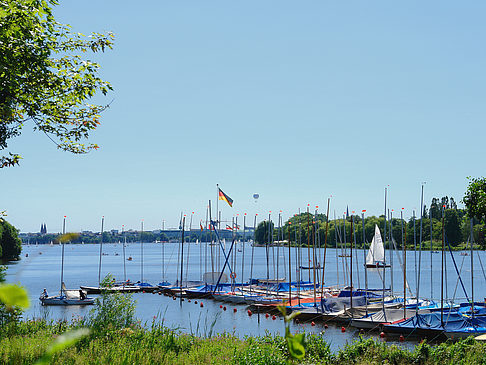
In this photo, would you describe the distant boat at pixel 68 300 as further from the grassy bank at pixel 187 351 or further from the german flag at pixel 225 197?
the grassy bank at pixel 187 351

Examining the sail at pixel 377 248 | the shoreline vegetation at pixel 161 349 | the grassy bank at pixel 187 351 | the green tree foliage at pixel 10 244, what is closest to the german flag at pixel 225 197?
the sail at pixel 377 248

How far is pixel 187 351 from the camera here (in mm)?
14219

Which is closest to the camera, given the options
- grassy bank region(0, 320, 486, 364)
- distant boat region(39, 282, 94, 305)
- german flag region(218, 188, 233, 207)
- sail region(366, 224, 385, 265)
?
grassy bank region(0, 320, 486, 364)

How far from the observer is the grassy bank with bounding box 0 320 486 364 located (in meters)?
11.6

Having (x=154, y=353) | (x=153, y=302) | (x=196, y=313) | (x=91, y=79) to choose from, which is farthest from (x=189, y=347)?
(x=153, y=302)

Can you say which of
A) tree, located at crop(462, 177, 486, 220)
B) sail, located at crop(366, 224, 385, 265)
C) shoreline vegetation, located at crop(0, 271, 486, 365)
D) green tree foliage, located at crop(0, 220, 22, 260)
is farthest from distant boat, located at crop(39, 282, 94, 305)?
green tree foliage, located at crop(0, 220, 22, 260)

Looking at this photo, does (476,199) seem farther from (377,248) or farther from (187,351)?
(377,248)

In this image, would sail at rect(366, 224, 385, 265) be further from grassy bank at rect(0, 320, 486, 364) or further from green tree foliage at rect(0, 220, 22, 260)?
green tree foliage at rect(0, 220, 22, 260)

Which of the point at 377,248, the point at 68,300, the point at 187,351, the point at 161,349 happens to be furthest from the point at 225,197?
the point at 161,349

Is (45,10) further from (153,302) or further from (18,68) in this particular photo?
(153,302)

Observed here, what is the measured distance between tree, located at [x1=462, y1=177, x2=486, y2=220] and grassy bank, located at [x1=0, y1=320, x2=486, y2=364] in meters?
4.09

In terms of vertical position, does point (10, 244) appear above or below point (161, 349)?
below

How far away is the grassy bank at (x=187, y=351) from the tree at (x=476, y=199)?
409 cm

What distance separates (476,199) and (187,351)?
9845mm
